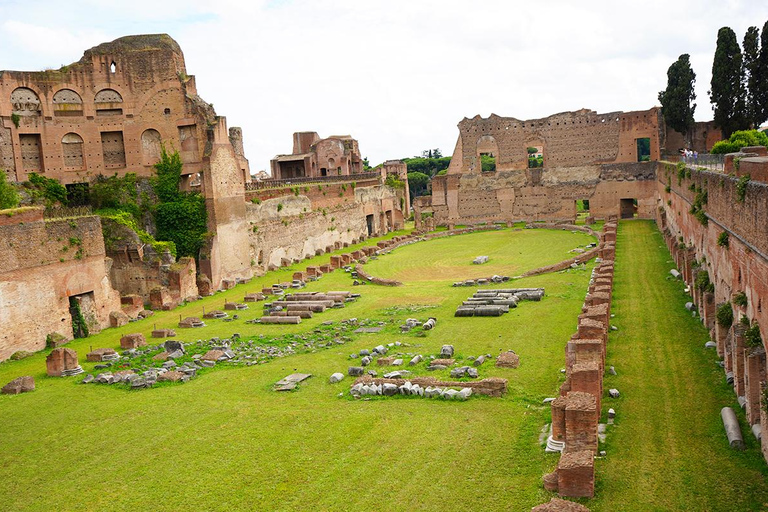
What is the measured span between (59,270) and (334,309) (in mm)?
7664

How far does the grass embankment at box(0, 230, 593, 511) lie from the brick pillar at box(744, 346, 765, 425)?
278cm

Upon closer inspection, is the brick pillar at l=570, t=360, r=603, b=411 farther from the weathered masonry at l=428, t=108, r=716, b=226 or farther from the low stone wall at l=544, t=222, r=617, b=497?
the weathered masonry at l=428, t=108, r=716, b=226

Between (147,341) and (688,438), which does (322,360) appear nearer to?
(147,341)

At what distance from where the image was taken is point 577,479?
786 centimetres

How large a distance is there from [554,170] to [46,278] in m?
31.4

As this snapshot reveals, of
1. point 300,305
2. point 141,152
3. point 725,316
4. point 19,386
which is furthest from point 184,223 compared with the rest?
point 725,316

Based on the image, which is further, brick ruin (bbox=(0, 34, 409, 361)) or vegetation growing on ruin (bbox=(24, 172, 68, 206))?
vegetation growing on ruin (bbox=(24, 172, 68, 206))

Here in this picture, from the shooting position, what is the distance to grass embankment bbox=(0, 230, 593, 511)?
863 cm

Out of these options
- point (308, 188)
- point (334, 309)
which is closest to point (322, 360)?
point (334, 309)

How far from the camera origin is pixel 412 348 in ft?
49.4

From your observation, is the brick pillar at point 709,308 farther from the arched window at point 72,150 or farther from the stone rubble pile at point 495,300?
the arched window at point 72,150

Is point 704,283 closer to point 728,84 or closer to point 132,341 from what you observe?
point 132,341

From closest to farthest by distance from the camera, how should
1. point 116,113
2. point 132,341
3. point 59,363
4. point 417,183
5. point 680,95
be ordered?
1. point 59,363
2. point 132,341
3. point 116,113
4. point 680,95
5. point 417,183

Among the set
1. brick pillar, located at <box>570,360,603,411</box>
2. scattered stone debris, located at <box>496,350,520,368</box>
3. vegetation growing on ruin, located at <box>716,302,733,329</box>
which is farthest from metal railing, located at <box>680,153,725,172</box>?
brick pillar, located at <box>570,360,603,411</box>
